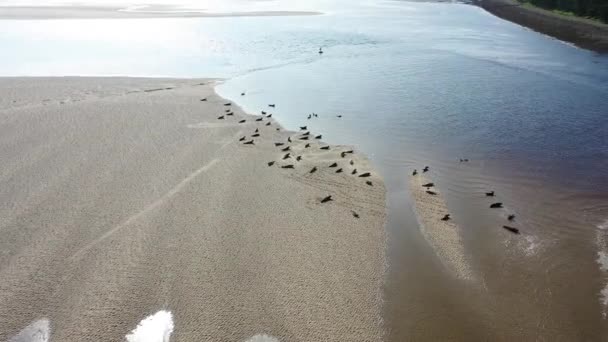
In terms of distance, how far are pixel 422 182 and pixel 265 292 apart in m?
6.43

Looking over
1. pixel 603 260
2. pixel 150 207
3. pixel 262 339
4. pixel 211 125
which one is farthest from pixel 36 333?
pixel 603 260

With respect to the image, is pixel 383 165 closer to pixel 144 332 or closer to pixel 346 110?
pixel 346 110

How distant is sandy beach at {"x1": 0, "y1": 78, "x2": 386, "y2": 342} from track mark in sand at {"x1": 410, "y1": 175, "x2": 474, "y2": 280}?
1.03m

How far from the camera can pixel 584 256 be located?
10.1 metres

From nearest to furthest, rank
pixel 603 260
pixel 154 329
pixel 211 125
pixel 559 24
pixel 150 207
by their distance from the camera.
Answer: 1. pixel 154 329
2. pixel 603 260
3. pixel 150 207
4. pixel 211 125
5. pixel 559 24

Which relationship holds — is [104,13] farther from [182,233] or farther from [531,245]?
[531,245]

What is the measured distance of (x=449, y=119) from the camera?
1900 cm

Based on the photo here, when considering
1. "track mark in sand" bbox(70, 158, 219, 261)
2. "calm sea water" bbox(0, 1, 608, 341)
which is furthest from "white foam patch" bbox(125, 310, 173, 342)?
"calm sea water" bbox(0, 1, 608, 341)

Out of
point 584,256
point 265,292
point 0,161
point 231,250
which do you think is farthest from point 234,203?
point 584,256

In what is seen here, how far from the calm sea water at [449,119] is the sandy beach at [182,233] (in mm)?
1197

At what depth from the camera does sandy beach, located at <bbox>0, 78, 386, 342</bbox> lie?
817 centimetres

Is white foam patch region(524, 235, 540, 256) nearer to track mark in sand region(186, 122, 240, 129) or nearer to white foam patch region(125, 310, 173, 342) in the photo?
white foam patch region(125, 310, 173, 342)

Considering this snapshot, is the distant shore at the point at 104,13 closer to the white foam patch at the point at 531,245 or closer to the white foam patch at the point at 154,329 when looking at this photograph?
the white foam patch at the point at 531,245

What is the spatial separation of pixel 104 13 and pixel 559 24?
153ft
